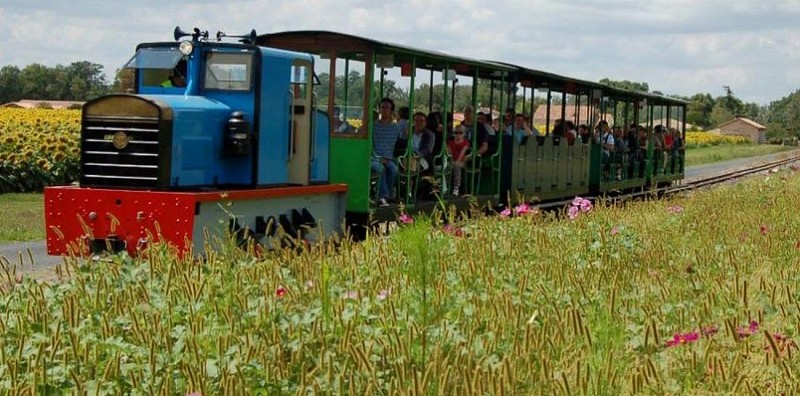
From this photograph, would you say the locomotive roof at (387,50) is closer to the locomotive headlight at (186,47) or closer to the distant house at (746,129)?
the locomotive headlight at (186,47)

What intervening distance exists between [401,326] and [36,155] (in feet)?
76.3

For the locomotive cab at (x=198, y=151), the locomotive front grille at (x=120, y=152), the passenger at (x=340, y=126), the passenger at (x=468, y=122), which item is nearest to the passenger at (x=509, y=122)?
the passenger at (x=468, y=122)

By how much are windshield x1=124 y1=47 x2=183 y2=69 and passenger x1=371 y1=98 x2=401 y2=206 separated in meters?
3.13

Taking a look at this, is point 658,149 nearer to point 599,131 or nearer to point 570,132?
point 599,131

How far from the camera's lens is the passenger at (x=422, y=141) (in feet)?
56.4

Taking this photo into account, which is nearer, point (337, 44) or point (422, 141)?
point (337, 44)

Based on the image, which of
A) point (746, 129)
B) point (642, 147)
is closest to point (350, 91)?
point (642, 147)

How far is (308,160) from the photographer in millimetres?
14328

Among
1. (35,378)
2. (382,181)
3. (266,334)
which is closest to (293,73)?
(382,181)

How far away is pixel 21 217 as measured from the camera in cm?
2109

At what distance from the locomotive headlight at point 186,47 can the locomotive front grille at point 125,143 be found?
103cm

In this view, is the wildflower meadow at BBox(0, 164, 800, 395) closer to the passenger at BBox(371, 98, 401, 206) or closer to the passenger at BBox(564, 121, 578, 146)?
the passenger at BBox(371, 98, 401, 206)

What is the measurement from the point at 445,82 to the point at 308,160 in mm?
4156

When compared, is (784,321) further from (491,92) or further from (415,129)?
(491,92)
